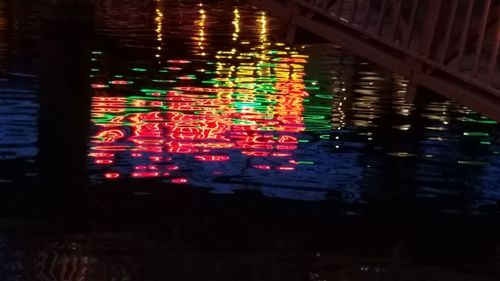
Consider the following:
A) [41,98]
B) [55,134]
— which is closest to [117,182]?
[55,134]

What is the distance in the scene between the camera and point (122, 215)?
9.54 meters

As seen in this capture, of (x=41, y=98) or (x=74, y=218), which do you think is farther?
(x=41, y=98)

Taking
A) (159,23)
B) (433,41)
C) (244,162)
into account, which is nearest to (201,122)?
(244,162)

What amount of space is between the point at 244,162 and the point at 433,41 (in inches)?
145

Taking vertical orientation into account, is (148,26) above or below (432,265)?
below

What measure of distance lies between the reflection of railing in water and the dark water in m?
0.67

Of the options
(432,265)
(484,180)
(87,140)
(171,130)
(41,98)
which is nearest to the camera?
(432,265)

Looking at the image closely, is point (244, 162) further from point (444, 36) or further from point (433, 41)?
point (433, 41)

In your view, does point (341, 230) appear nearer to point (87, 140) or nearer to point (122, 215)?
point (122, 215)

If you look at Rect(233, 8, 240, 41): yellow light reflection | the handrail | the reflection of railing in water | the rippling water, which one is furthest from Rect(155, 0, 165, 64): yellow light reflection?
the handrail

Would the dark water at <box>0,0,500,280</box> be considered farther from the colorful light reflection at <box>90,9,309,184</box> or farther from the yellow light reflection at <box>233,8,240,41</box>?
the yellow light reflection at <box>233,8,240,41</box>

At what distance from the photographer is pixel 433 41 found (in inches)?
369

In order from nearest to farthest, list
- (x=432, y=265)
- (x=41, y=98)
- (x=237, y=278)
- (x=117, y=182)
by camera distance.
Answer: (x=237, y=278) → (x=432, y=265) → (x=117, y=182) → (x=41, y=98)

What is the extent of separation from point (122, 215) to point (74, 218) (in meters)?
0.52
